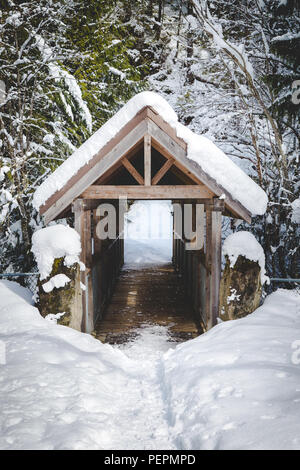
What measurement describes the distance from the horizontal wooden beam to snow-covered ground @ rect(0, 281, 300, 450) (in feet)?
7.85

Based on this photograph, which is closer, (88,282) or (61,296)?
(61,296)

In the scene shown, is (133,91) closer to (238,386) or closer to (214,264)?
(214,264)

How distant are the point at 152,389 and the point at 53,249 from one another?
9.05ft

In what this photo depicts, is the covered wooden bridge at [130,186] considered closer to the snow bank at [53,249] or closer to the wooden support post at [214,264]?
the wooden support post at [214,264]

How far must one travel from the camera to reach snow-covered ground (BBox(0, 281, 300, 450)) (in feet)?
9.51

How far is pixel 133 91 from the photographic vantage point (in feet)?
36.9

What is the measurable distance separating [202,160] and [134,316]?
4.06 m

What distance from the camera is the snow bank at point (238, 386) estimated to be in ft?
9.16

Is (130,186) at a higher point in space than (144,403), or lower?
higher

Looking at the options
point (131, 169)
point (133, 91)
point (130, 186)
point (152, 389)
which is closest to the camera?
point (152, 389)

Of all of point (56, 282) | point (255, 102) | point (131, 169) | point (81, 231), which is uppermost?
point (255, 102)

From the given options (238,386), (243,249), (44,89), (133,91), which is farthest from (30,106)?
(238,386)

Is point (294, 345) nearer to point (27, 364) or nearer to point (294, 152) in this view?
point (27, 364)
